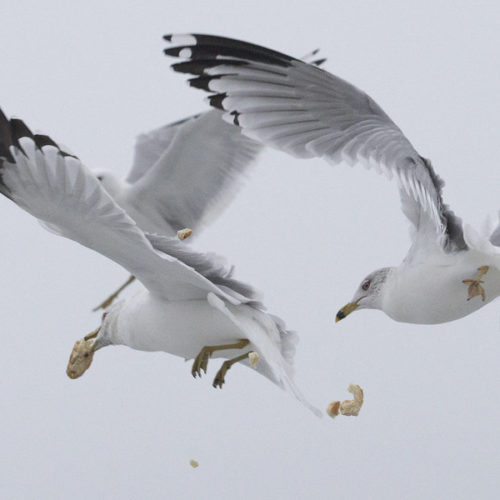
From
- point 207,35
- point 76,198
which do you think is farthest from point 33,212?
point 207,35

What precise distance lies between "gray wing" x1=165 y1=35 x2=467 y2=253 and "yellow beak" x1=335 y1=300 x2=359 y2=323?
0.22 meters

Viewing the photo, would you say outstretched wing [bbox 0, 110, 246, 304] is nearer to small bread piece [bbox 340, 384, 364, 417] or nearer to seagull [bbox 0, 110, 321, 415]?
seagull [bbox 0, 110, 321, 415]

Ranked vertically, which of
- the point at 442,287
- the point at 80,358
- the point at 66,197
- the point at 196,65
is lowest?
the point at 80,358

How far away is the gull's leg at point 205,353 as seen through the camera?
203 centimetres

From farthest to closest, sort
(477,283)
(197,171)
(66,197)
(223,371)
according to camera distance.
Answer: (197,171), (223,371), (477,283), (66,197)

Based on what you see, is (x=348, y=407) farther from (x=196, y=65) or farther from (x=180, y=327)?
(x=196, y=65)

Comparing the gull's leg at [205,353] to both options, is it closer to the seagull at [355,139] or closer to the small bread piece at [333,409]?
the small bread piece at [333,409]

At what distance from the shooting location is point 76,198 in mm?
1700

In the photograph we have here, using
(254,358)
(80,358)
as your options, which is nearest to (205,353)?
(254,358)

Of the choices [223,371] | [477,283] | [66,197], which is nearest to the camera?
[66,197]

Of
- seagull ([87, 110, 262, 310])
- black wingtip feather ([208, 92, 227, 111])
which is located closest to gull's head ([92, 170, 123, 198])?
seagull ([87, 110, 262, 310])

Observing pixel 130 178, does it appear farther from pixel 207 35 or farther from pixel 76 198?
pixel 76 198

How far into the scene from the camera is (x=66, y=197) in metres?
1.70

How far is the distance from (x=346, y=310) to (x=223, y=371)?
310 millimetres
